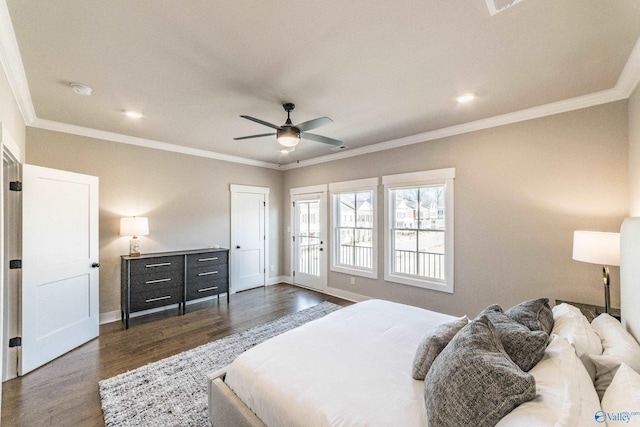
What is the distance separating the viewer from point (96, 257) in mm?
3385

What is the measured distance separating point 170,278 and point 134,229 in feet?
2.89

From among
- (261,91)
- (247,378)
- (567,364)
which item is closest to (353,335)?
(247,378)

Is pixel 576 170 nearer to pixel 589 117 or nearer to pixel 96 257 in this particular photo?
pixel 589 117

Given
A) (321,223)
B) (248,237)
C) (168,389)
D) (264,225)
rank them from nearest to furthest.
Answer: (168,389), (321,223), (248,237), (264,225)

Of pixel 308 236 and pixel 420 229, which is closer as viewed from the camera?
pixel 420 229

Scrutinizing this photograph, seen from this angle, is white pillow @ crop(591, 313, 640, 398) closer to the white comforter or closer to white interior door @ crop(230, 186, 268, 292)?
the white comforter

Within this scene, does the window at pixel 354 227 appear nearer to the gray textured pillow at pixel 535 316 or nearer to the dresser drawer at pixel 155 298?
the dresser drawer at pixel 155 298

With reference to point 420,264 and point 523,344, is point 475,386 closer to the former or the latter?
point 523,344

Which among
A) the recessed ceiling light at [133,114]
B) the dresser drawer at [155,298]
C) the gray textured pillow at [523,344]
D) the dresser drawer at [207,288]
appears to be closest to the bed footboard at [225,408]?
the gray textured pillow at [523,344]

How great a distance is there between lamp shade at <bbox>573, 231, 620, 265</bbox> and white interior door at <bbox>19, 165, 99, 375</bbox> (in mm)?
5253

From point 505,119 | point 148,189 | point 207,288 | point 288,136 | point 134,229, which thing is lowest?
point 207,288

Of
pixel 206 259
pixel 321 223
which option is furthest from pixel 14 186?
pixel 321 223

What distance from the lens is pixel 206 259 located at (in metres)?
4.43

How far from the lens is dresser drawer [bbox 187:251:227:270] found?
13.9 feet
